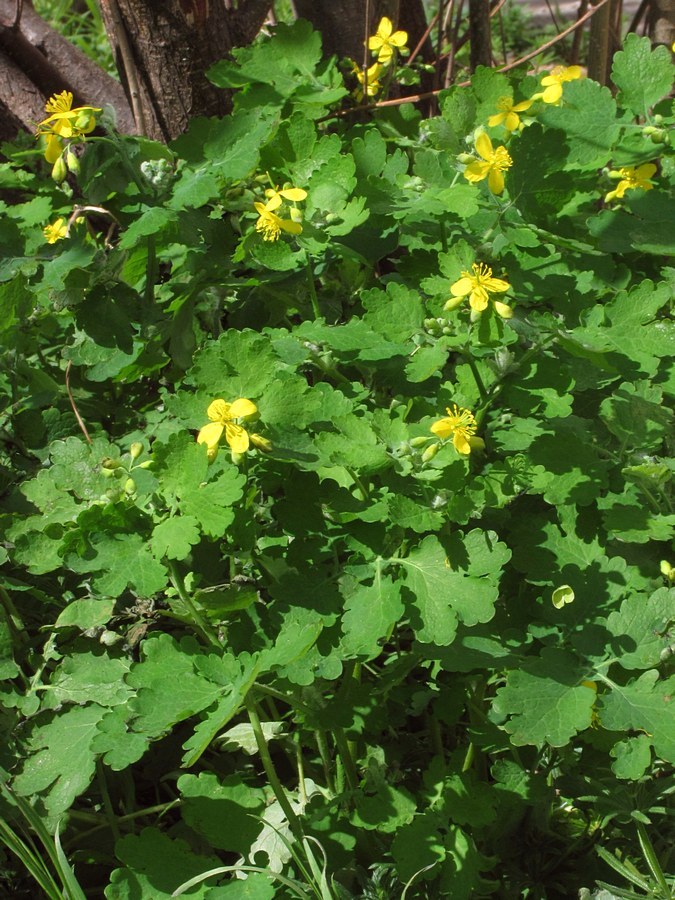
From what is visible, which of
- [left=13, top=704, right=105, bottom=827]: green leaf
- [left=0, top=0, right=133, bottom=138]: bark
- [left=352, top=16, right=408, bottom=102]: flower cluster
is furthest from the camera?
[left=0, top=0, right=133, bottom=138]: bark

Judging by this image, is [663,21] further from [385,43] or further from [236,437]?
[236,437]

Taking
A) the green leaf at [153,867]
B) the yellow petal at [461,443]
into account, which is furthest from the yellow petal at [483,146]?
the green leaf at [153,867]

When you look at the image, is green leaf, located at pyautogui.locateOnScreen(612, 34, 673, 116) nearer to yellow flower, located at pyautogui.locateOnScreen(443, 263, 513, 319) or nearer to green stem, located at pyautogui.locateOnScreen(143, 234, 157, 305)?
yellow flower, located at pyautogui.locateOnScreen(443, 263, 513, 319)

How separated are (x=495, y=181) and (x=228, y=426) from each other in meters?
0.74

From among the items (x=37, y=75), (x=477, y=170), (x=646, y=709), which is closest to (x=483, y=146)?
(x=477, y=170)

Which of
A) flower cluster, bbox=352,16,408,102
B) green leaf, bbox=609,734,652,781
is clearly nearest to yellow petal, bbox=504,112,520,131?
flower cluster, bbox=352,16,408,102

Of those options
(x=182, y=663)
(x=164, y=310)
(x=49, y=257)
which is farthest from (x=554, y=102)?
(x=182, y=663)

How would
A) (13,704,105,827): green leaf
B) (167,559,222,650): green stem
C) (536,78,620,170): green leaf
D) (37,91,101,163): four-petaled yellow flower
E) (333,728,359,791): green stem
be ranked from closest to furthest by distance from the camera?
(167,559,222,650): green stem < (13,704,105,827): green leaf < (333,728,359,791): green stem < (37,91,101,163): four-petaled yellow flower < (536,78,620,170): green leaf

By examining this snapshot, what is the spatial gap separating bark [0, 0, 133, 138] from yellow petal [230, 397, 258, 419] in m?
1.71

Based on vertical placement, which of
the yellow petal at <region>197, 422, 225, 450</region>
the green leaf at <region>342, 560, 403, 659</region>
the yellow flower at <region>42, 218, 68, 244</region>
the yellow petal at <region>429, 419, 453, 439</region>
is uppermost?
the yellow flower at <region>42, 218, 68, 244</region>

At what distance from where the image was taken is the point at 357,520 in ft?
5.52

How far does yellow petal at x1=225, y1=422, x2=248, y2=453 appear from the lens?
4.81 feet

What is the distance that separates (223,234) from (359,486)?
791mm

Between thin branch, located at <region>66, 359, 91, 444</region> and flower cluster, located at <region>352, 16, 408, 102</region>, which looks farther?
flower cluster, located at <region>352, 16, 408, 102</region>
